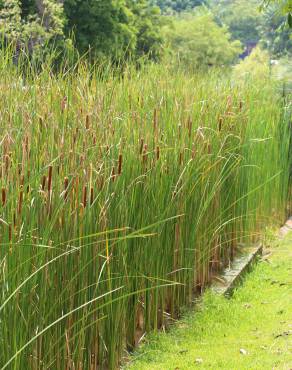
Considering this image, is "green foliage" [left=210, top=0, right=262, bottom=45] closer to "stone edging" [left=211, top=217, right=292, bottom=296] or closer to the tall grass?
"stone edging" [left=211, top=217, right=292, bottom=296]

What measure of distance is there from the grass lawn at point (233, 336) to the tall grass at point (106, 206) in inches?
5.5

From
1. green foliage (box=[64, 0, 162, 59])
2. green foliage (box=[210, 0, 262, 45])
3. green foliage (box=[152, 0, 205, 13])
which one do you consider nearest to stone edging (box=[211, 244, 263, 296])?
green foliage (box=[64, 0, 162, 59])

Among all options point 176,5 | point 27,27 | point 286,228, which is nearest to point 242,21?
point 176,5

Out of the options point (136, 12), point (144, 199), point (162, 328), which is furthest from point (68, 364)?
point (136, 12)

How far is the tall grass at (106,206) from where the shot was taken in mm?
2883

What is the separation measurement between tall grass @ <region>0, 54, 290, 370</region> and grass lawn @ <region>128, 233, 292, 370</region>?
0.14 meters

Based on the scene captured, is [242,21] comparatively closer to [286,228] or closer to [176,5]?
[176,5]

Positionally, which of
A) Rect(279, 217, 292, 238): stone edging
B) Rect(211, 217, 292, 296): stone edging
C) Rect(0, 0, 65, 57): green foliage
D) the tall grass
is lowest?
Rect(279, 217, 292, 238): stone edging

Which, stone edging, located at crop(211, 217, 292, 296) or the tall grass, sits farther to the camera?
stone edging, located at crop(211, 217, 292, 296)

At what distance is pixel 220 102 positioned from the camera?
229 inches

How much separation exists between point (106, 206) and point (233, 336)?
154cm

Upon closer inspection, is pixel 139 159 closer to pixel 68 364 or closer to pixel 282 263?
pixel 68 364

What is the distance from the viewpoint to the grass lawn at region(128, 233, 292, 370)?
414 cm

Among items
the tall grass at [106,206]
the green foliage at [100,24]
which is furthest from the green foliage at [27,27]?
the green foliage at [100,24]
